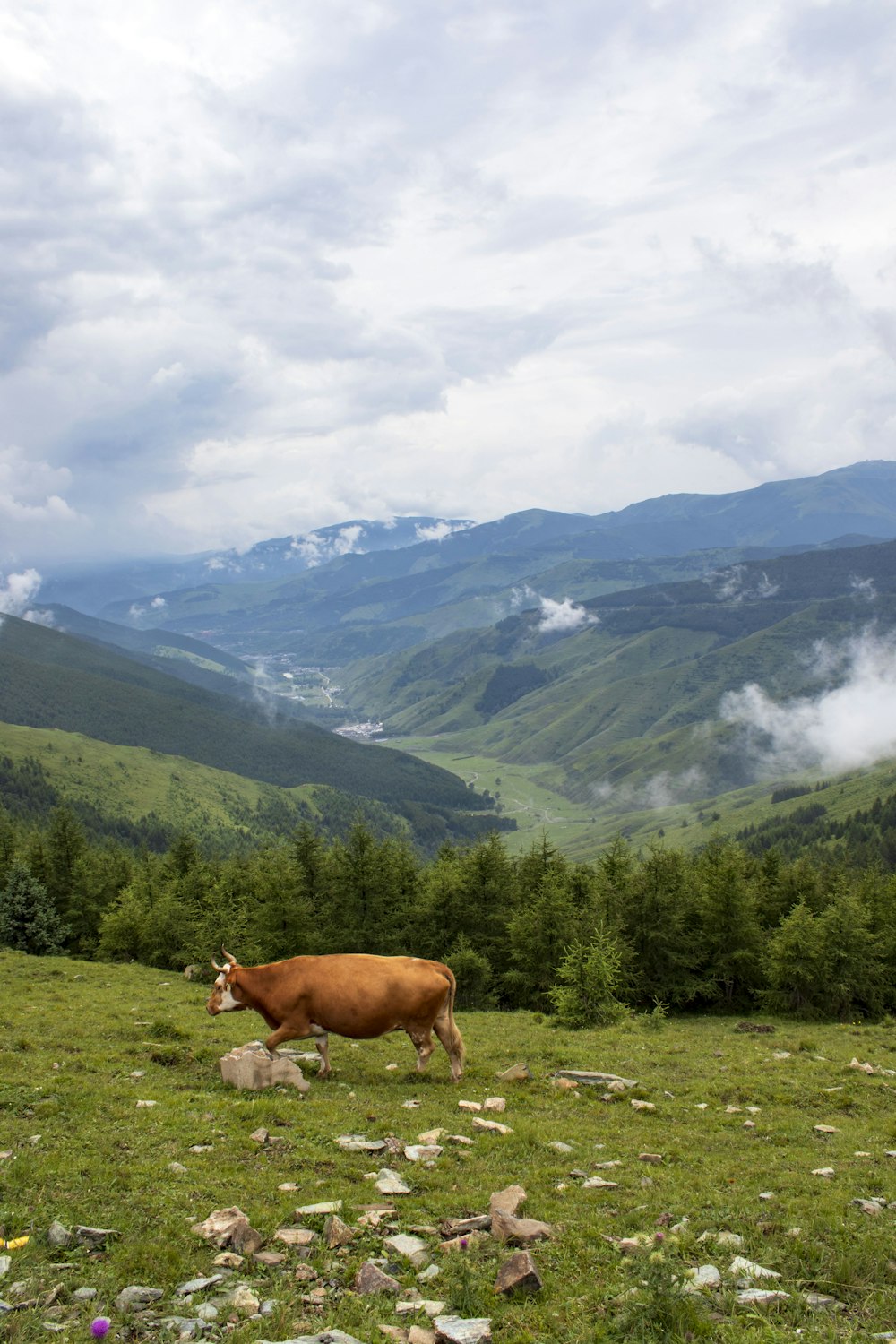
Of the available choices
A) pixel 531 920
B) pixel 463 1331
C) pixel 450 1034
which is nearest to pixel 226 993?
pixel 450 1034

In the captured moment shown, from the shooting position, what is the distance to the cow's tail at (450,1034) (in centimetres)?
2030

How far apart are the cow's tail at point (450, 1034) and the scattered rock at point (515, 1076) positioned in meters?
1.24

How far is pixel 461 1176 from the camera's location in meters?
13.6

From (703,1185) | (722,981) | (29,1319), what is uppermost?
(29,1319)

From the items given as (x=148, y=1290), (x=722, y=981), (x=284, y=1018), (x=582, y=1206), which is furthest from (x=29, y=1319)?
(x=722, y=981)

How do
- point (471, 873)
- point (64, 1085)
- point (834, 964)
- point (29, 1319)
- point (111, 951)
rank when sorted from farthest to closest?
point (111, 951) < point (471, 873) < point (834, 964) < point (64, 1085) < point (29, 1319)

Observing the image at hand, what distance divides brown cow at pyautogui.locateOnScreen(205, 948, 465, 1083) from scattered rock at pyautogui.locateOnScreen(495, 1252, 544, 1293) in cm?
964

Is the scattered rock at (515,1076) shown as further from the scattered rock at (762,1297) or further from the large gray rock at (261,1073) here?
the scattered rock at (762,1297)

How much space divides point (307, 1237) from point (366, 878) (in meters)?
48.2

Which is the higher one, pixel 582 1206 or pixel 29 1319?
pixel 29 1319

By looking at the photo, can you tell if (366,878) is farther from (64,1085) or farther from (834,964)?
(64,1085)

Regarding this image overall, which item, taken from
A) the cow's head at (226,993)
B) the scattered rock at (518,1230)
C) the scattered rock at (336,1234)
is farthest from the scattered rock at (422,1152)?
the cow's head at (226,993)

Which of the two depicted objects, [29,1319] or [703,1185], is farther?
[703,1185]

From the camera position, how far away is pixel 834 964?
4622 cm
